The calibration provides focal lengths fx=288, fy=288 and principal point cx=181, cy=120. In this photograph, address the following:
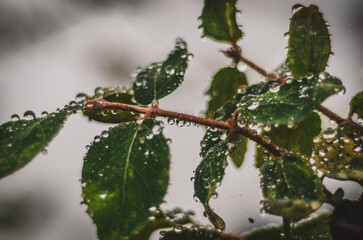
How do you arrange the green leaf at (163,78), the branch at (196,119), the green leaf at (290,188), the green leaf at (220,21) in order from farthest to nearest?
the green leaf at (220,21), the green leaf at (163,78), the branch at (196,119), the green leaf at (290,188)

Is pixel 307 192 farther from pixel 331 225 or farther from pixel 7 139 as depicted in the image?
pixel 7 139

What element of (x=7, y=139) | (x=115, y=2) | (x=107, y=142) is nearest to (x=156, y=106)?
(x=107, y=142)

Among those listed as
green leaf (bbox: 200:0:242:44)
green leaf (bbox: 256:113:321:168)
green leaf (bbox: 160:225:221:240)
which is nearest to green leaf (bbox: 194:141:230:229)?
green leaf (bbox: 160:225:221:240)

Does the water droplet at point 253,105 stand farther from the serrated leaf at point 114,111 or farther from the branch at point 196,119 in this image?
the serrated leaf at point 114,111

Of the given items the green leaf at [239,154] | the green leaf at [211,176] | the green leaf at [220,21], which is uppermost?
the green leaf at [220,21]

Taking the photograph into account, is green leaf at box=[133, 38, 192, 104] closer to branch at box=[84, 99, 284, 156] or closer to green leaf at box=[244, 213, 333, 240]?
branch at box=[84, 99, 284, 156]

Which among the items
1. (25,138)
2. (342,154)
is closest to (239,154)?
(342,154)

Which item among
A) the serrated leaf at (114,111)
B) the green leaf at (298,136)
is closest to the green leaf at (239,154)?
the green leaf at (298,136)
